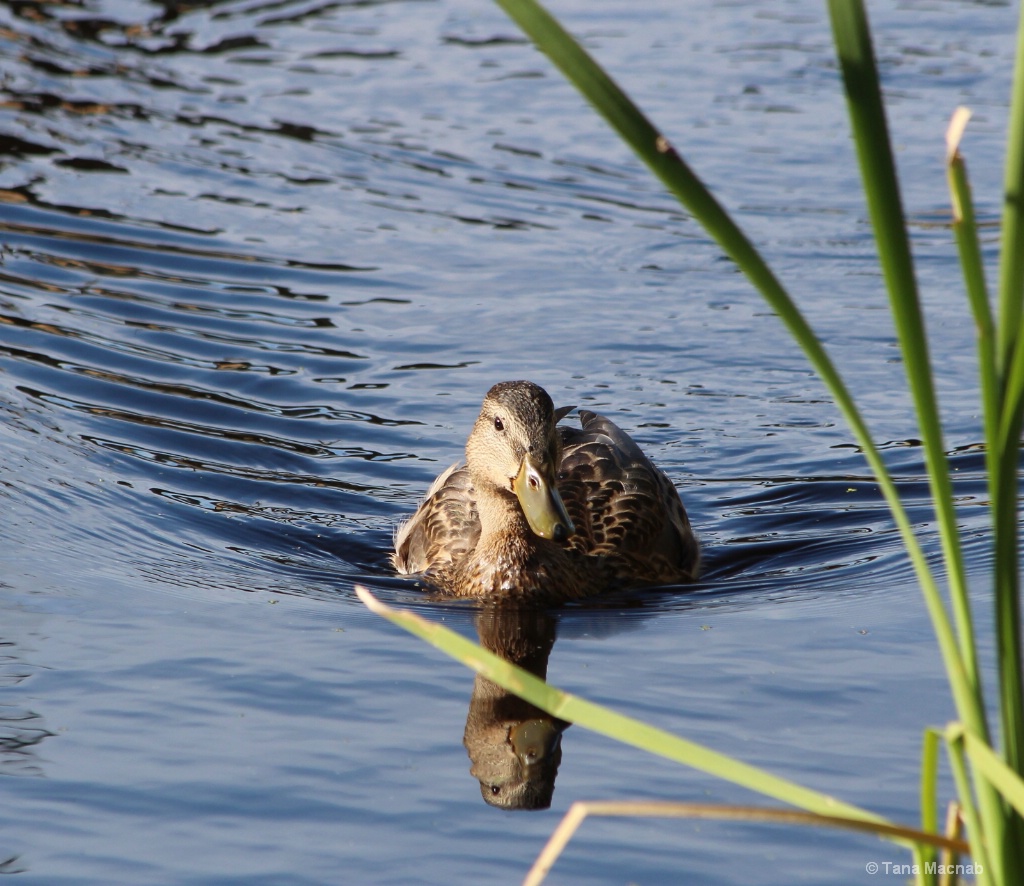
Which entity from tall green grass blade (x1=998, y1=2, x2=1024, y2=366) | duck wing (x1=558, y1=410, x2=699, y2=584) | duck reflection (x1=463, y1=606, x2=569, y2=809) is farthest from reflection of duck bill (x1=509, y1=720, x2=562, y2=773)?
tall green grass blade (x1=998, y1=2, x2=1024, y2=366)

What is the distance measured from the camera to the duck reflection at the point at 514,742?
16.0 feet

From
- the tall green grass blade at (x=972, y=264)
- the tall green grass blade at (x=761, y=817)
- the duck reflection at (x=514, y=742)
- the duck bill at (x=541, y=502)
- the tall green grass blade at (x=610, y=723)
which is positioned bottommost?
the duck reflection at (x=514, y=742)

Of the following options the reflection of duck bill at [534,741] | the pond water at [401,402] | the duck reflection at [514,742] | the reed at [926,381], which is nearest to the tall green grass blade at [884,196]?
the reed at [926,381]

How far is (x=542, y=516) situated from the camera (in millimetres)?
6527

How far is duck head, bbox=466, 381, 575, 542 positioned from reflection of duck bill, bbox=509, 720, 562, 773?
1208 millimetres

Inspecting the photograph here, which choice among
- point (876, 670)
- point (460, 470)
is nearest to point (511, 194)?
point (460, 470)

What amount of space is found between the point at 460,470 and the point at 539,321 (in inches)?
123

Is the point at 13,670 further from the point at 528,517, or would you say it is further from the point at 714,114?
the point at 714,114

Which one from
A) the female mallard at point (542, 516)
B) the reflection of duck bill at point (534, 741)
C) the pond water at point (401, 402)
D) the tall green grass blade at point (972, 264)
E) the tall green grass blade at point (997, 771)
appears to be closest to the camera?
the tall green grass blade at point (972, 264)

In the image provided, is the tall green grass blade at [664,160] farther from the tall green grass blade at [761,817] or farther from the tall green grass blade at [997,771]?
the tall green grass blade at [761,817]

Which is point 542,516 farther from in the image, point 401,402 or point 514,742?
point 401,402

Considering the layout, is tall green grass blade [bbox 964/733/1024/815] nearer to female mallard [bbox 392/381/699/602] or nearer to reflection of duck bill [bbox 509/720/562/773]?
reflection of duck bill [bbox 509/720/562/773]

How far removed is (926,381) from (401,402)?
7.48 m

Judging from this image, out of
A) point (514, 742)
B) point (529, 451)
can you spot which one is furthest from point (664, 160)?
point (529, 451)
